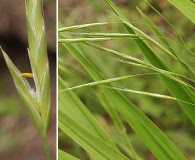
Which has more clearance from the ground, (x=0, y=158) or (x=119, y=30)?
(x=119, y=30)

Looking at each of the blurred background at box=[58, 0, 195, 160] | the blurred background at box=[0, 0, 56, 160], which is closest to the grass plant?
the blurred background at box=[58, 0, 195, 160]

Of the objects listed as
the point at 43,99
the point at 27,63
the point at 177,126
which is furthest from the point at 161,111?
the point at 43,99

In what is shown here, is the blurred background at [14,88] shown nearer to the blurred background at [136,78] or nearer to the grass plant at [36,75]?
the blurred background at [136,78]

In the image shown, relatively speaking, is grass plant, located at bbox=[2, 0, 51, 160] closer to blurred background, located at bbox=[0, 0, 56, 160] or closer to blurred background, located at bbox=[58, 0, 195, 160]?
blurred background, located at bbox=[58, 0, 195, 160]

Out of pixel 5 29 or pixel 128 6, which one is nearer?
pixel 128 6

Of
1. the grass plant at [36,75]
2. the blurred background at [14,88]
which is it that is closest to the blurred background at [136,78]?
the blurred background at [14,88]

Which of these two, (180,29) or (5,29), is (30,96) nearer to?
(180,29)

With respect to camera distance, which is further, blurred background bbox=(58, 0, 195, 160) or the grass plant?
blurred background bbox=(58, 0, 195, 160)
